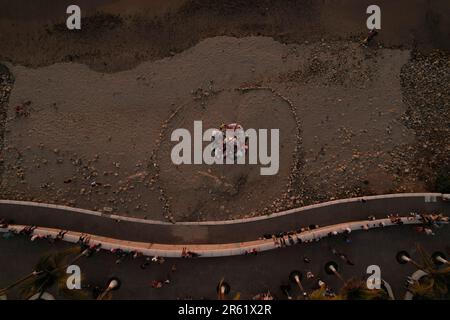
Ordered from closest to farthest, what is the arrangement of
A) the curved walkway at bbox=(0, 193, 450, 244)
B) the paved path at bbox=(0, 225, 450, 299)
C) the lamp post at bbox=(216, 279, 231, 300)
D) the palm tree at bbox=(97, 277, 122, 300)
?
the palm tree at bbox=(97, 277, 122, 300) < the lamp post at bbox=(216, 279, 231, 300) < the paved path at bbox=(0, 225, 450, 299) < the curved walkway at bbox=(0, 193, 450, 244)

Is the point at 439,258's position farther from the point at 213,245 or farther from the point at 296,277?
the point at 213,245

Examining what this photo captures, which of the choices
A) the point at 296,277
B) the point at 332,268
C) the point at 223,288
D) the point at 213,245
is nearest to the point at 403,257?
the point at 332,268

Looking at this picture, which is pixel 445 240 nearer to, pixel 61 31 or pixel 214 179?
pixel 214 179

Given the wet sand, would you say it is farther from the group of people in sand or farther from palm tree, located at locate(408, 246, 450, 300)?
palm tree, located at locate(408, 246, 450, 300)

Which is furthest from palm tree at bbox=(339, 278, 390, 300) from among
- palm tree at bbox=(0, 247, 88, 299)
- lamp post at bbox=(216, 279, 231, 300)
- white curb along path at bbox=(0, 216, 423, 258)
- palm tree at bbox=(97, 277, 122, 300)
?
palm tree at bbox=(0, 247, 88, 299)

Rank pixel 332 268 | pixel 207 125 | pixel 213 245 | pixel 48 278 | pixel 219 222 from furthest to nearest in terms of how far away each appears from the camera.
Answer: pixel 207 125 < pixel 219 222 < pixel 213 245 < pixel 332 268 < pixel 48 278
